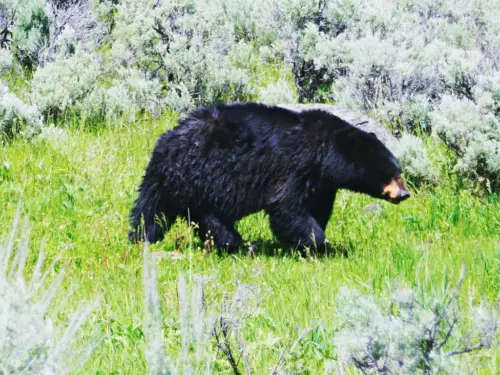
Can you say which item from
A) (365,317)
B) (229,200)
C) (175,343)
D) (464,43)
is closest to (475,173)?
(229,200)

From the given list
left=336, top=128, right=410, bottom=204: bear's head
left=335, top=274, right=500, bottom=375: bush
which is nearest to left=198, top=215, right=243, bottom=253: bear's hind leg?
left=336, top=128, right=410, bottom=204: bear's head

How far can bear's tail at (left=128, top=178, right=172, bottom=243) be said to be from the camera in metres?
5.54

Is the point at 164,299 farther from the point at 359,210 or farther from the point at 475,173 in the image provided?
the point at 475,173

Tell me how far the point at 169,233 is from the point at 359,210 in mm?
1721

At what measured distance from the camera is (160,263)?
500 cm

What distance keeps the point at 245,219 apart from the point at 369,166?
1.43m

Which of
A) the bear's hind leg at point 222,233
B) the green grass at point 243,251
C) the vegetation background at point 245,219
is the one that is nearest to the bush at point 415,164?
the vegetation background at point 245,219

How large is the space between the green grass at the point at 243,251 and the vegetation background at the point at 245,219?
0.8 inches

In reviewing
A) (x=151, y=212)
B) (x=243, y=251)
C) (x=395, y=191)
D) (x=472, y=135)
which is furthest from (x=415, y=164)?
(x=151, y=212)

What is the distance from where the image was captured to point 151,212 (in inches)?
219

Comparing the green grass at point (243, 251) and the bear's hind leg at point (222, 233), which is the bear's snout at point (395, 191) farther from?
the bear's hind leg at point (222, 233)

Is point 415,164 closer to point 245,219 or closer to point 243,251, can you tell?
point 245,219

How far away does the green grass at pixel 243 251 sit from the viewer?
11.4 feet

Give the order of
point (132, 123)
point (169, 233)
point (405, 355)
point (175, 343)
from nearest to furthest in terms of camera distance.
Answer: point (405, 355), point (175, 343), point (169, 233), point (132, 123)
